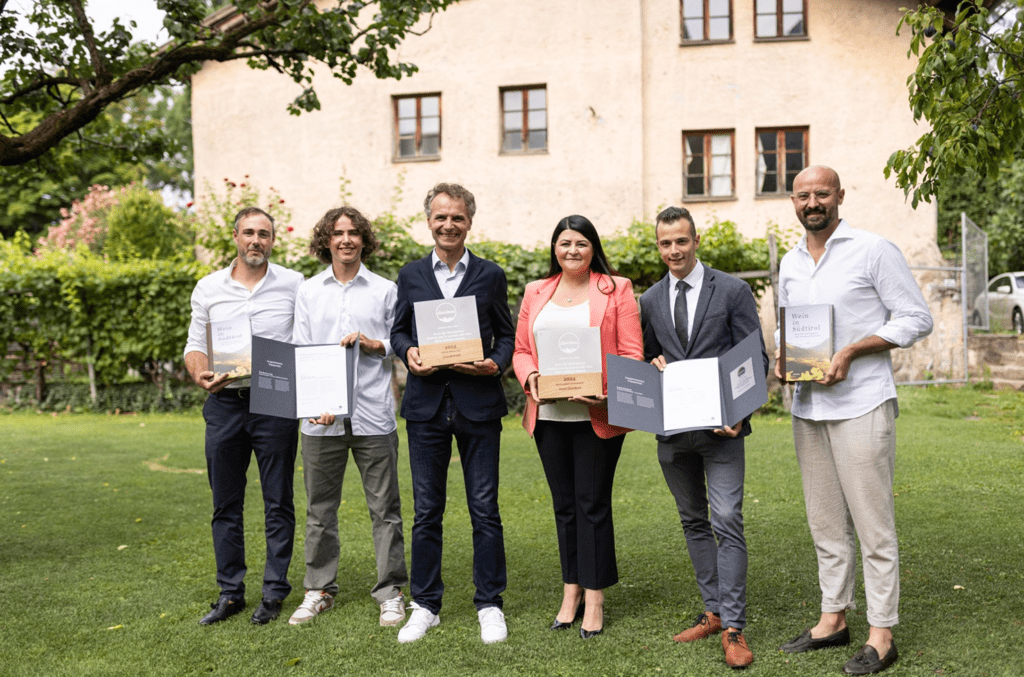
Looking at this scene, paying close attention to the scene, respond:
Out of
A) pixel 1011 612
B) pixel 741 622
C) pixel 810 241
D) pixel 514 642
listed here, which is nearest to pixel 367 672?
pixel 514 642

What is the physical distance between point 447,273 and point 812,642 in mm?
2585

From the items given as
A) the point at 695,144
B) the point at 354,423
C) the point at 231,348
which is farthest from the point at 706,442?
the point at 695,144

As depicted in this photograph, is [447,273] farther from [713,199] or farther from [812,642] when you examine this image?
[713,199]

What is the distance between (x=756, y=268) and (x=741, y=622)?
1084 centimetres

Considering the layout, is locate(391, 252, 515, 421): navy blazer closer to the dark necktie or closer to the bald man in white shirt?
the dark necktie

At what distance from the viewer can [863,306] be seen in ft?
12.6

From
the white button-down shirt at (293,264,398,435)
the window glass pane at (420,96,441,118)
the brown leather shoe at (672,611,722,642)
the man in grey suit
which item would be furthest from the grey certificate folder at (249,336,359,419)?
the window glass pane at (420,96,441,118)

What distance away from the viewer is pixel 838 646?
4.03m

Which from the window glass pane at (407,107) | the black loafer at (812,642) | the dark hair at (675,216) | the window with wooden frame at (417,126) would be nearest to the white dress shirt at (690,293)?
the dark hair at (675,216)

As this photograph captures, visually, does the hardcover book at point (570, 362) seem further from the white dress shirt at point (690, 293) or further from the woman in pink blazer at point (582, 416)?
the white dress shirt at point (690, 293)

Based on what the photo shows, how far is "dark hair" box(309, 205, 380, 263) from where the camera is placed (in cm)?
469

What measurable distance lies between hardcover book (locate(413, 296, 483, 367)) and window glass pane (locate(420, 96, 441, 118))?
13668 millimetres

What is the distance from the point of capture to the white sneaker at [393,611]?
4557 millimetres

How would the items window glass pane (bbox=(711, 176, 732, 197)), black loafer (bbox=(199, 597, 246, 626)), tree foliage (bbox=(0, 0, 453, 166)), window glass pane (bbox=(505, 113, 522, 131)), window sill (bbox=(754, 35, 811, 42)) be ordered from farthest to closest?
1. window glass pane (bbox=(505, 113, 522, 131))
2. window glass pane (bbox=(711, 176, 732, 197))
3. window sill (bbox=(754, 35, 811, 42))
4. tree foliage (bbox=(0, 0, 453, 166))
5. black loafer (bbox=(199, 597, 246, 626))
